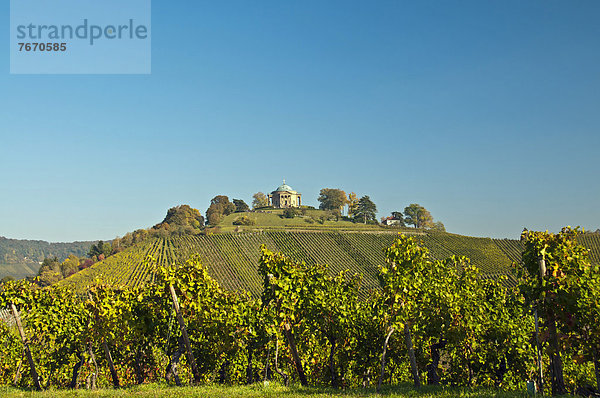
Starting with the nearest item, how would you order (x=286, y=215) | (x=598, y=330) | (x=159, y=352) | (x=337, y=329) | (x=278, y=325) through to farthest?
1. (x=598, y=330)
2. (x=278, y=325)
3. (x=337, y=329)
4. (x=159, y=352)
5. (x=286, y=215)

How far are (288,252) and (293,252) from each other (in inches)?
43.1

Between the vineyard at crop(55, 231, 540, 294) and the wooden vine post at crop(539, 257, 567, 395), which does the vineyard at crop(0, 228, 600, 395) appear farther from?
the vineyard at crop(55, 231, 540, 294)

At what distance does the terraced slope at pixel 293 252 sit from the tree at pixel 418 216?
5970 centimetres

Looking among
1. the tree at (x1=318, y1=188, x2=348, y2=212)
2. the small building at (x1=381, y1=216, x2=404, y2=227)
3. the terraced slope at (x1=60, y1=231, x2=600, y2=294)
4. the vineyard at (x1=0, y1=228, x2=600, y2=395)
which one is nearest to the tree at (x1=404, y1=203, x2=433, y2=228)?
the small building at (x1=381, y1=216, x2=404, y2=227)

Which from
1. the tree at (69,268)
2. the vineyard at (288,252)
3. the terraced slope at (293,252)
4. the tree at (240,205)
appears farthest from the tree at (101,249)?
the tree at (240,205)

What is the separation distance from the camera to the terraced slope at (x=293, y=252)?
8412cm

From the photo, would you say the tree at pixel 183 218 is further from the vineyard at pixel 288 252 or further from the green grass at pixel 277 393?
the green grass at pixel 277 393

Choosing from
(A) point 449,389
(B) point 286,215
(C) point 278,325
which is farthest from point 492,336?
(B) point 286,215

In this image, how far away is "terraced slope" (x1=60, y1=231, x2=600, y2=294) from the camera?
276 feet

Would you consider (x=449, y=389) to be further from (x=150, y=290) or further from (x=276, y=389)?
(x=150, y=290)

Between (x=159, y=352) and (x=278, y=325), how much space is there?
246 inches

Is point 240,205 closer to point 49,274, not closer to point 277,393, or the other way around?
point 49,274

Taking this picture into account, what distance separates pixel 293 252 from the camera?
99.1 m

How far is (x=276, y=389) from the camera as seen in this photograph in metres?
13.5
